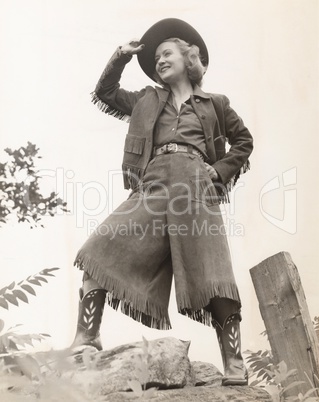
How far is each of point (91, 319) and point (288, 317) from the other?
27.3 inches

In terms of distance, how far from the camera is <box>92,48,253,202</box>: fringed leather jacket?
2.92 m

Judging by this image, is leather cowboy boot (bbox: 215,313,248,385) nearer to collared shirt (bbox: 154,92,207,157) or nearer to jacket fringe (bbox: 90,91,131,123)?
collared shirt (bbox: 154,92,207,157)

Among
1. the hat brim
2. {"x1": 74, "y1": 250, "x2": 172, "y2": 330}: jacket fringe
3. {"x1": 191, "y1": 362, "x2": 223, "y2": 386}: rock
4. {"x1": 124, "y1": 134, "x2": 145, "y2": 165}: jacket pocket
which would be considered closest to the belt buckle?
{"x1": 124, "y1": 134, "x2": 145, "y2": 165}: jacket pocket

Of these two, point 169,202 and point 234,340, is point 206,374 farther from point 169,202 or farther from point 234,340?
point 169,202

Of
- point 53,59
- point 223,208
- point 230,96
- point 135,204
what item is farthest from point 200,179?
point 53,59

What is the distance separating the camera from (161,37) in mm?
3014

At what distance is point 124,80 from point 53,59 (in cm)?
40

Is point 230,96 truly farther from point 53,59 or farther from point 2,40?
point 2,40

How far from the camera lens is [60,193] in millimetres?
3141

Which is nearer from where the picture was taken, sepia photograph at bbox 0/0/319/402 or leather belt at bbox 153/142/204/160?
sepia photograph at bbox 0/0/319/402

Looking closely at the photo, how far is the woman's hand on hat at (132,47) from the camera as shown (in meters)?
2.96

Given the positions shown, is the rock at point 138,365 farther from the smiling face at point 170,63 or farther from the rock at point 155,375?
the smiling face at point 170,63

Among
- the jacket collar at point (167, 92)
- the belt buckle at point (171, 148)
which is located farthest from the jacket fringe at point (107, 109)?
the belt buckle at point (171, 148)

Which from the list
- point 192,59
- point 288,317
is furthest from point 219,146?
point 288,317
